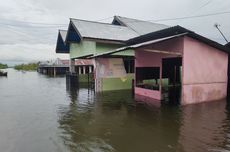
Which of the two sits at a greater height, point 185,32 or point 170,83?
point 185,32

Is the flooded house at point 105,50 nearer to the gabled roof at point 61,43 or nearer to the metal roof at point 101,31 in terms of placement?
the metal roof at point 101,31

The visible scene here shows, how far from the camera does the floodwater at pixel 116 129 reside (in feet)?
17.2

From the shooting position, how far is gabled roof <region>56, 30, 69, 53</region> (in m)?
22.1

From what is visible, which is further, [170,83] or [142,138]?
[170,83]

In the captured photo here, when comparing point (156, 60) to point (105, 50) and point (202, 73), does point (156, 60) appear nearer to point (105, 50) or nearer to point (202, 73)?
point (202, 73)

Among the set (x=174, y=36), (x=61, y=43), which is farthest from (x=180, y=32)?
(x=61, y=43)

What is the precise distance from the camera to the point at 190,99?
1043cm

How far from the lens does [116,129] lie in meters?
6.59

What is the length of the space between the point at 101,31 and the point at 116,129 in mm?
10914

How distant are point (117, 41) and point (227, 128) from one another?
10.5 metres

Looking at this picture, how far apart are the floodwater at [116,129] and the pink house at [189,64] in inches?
48.2

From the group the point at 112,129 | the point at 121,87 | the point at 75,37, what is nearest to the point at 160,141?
the point at 112,129

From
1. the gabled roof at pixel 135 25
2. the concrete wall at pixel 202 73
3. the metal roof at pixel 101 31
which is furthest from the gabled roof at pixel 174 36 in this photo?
the gabled roof at pixel 135 25

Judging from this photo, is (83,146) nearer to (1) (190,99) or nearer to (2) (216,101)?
(1) (190,99)
